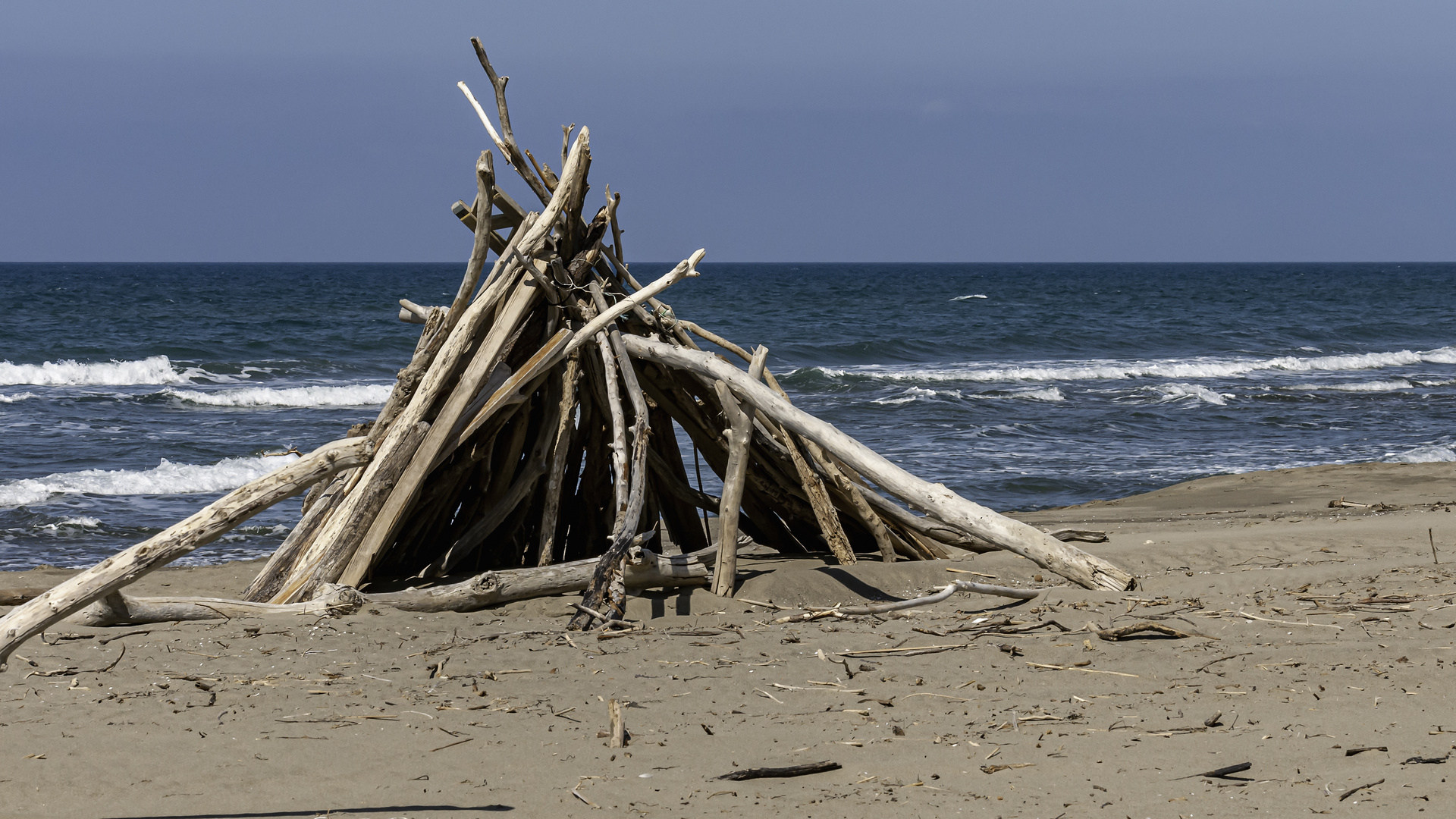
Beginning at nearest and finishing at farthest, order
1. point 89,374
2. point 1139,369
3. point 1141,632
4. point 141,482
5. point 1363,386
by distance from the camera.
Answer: point 1141,632
point 141,482
point 1363,386
point 89,374
point 1139,369

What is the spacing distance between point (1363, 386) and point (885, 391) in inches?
323

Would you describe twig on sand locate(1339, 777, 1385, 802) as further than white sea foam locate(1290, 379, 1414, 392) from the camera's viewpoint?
No

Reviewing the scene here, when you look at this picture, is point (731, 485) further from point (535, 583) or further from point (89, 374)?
point (89, 374)

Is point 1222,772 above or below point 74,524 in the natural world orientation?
above

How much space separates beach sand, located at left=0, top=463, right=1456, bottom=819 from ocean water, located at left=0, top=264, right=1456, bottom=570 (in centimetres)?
403

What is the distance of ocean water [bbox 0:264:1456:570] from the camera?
34.9 feet

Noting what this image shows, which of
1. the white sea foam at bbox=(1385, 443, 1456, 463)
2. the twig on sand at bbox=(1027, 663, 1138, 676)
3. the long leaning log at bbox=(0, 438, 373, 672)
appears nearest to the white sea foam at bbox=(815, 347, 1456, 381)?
the white sea foam at bbox=(1385, 443, 1456, 463)

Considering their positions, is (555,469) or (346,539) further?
(555,469)

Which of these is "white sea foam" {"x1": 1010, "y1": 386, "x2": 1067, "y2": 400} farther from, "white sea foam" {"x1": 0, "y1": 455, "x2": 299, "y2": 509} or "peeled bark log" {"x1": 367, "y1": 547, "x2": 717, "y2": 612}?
"peeled bark log" {"x1": 367, "y1": 547, "x2": 717, "y2": 612}

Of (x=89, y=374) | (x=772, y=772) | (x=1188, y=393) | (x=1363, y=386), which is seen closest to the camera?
(x=772, y=772)

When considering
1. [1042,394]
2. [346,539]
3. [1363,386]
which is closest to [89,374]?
[1042,394]

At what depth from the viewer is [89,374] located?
2102 centimetres

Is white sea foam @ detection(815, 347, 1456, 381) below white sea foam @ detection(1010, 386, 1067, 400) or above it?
above

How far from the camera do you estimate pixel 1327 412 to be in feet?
55.0
